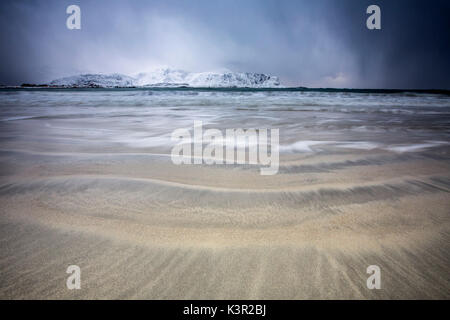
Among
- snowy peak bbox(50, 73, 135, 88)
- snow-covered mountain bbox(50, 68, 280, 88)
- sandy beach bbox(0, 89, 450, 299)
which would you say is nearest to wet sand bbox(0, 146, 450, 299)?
sandy beach bbox(0, 89, 450, 299)

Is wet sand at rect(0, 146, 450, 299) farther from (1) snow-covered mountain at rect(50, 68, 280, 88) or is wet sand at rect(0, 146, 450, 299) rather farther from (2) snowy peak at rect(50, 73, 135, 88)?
(1) snow-covered mountain at rect(50, 68, 280, 88)

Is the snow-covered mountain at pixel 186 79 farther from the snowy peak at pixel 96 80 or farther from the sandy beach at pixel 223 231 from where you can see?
the sandy beach at pixel 223 231

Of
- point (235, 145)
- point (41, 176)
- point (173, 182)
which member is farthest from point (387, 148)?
point (41, 176)

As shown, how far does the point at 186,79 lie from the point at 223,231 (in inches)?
7587

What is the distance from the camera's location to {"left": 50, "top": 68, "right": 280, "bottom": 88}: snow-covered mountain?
138725mm

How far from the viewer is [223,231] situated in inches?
45.1

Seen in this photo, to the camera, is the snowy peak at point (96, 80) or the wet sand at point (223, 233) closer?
the wet sand at point (223, 233)

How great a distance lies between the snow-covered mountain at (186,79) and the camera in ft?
455

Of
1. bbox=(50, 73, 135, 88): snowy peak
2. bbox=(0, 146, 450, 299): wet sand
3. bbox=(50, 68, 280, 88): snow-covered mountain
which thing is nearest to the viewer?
bbox=(0, 146, 450, 299): wet sand

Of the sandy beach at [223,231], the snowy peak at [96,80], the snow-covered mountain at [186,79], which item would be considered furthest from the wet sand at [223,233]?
the snow-covered mountain at [186,79]

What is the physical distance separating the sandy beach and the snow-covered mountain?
139502 mm

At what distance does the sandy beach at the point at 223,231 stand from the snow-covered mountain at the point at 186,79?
139502 millimetres

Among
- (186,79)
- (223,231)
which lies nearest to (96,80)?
(186,79)
